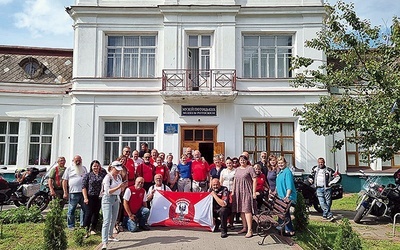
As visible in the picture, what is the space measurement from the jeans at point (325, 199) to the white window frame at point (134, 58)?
29.9ft

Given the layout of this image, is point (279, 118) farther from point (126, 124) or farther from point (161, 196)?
point (161, 196)

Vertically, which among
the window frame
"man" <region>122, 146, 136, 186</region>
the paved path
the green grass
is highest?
the window frame

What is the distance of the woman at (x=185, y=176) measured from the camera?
31.5ft

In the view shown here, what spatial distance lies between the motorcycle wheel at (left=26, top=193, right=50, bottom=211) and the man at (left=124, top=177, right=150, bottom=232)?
3549mm

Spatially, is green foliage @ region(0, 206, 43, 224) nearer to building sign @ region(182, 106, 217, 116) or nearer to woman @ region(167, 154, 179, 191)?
woman @ region(167, 154, 179, 191)

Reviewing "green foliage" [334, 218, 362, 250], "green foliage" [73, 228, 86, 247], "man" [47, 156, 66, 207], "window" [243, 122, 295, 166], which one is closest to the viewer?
"green foliage" [334, 218, 362, 250]

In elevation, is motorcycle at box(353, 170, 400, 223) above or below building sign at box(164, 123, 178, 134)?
below

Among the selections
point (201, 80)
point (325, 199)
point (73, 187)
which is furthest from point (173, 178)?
point (201, 80)

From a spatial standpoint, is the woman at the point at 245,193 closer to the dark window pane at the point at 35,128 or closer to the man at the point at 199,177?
the man at the point at 199,177

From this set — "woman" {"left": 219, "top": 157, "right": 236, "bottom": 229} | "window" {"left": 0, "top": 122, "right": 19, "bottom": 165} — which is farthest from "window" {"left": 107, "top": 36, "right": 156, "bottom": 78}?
"woman" {"left": 219, "top": 157, "right": 236, "bottom": 229}

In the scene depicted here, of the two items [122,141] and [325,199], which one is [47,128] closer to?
[122,141]

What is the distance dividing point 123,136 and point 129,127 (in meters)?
0.48

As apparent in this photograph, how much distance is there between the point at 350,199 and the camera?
43.8ft

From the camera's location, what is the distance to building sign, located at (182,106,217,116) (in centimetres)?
1473
